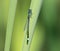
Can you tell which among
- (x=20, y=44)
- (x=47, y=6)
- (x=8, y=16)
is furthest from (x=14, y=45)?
(x=47, y=6)

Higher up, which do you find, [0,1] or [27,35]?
[0,1]

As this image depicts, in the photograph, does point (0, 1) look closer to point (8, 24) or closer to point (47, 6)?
point (8, 24)

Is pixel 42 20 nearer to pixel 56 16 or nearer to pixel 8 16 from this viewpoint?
pixel 56 16

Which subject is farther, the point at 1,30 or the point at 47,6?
the point at 1,30

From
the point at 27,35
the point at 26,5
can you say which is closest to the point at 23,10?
the point at 26,5

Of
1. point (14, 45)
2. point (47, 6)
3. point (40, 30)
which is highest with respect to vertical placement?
point (47, 6)

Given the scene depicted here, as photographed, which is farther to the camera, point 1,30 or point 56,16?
point 1,30
